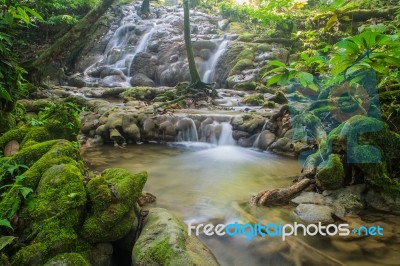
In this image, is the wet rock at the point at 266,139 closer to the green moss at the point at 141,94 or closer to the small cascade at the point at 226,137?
the small cascade at the point at 226,137

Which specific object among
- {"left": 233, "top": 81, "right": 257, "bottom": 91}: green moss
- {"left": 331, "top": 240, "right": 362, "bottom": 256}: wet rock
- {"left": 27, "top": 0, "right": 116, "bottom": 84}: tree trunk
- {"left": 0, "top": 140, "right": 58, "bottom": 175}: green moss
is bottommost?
{"left": 331, "top": 240, "right": 362, "bottom": 256}: wet rock

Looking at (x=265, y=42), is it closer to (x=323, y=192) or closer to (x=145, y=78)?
(x=145, y=78)

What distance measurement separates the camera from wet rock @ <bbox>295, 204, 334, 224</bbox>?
3600 millimetres

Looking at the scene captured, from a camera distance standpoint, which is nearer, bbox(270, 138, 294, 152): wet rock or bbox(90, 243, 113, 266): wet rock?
bbox(90, 243, 113, 266): wet rock

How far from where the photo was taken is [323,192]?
13.7 ft

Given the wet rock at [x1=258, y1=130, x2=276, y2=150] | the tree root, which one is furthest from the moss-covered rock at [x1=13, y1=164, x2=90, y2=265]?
the wet rock at [x1=258, y1=130, x2=276, y2=150]

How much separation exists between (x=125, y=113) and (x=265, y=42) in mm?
12579

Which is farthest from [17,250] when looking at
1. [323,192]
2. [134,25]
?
[134,25]

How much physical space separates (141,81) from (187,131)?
975cm

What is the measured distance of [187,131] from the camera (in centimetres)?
914

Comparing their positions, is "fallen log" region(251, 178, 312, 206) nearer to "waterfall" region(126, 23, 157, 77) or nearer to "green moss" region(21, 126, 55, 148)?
"green moss" region(21, 126, 55, 148)

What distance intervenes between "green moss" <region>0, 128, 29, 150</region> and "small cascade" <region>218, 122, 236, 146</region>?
563cm

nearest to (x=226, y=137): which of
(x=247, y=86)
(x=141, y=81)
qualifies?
(x=247, y=86)

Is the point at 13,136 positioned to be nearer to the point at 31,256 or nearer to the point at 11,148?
the point at 11,148
